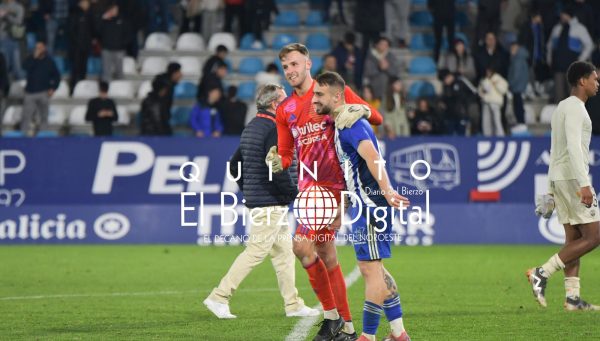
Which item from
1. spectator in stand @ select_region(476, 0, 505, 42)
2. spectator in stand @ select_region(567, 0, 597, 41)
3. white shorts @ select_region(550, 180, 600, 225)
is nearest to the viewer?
white shorts @ select_region(550, 180, 600, 225)

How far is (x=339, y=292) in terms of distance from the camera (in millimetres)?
11062

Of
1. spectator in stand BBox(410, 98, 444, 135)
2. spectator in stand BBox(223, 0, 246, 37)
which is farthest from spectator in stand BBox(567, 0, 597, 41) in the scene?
spectator in stand BBox(223, 0, 246, 37)

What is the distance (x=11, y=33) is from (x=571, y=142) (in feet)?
62.9

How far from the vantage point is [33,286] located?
15758 millimetres

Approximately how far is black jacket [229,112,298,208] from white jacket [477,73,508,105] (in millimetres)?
13641

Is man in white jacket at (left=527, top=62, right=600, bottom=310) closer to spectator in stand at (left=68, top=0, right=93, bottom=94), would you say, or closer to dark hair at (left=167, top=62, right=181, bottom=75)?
dark hair at (left=167, top=62, right=181, bottom=75)

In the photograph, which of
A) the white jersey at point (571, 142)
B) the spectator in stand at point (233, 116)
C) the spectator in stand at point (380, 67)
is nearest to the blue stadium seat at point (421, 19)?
the spectator in stand at point (380, 67)

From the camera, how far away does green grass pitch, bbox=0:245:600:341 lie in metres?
A: 11.4

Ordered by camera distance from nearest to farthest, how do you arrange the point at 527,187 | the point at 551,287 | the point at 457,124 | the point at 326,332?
1. the point at 326,332
2. the point at 551,287
3. the point at 527,187
4. the point at 457,124

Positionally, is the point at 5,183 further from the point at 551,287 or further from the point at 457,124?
the point at 551,287

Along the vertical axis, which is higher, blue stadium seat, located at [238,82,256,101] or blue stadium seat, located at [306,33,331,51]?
blue stadium seat, located at [306,33,331,51]

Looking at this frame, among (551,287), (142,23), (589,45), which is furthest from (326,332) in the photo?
(142,23)

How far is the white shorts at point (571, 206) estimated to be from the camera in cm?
1279

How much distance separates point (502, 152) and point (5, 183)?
363 inches
